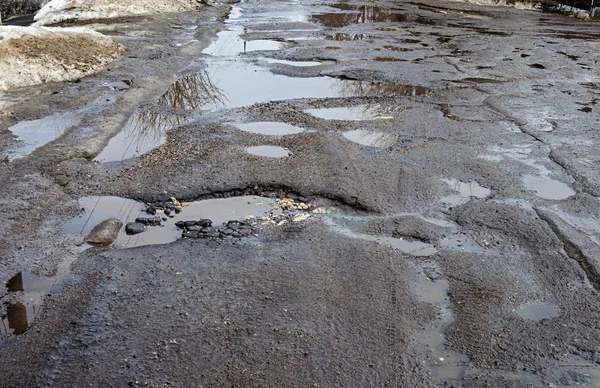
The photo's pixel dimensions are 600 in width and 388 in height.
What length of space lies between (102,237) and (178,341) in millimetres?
1763

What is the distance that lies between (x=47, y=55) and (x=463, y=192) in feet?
27.5

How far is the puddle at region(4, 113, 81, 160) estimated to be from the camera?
736 centimetres

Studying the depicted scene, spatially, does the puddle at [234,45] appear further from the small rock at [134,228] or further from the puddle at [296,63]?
the small rock at [134,228]

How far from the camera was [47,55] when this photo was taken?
11156 millimetres

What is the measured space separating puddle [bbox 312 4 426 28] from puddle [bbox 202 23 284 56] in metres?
3.61

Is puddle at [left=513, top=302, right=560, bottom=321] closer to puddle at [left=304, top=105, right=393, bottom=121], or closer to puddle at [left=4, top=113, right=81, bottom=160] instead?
puddle at [left=304, top=105, right=393, bottom=121]

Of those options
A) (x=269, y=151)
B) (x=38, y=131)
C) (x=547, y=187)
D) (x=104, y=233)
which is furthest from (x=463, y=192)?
(x=38, y=131)

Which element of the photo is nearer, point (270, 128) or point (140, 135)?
point (140, 135)

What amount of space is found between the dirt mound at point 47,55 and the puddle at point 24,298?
6416mm

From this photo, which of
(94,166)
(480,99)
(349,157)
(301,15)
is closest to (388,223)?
(349,157)

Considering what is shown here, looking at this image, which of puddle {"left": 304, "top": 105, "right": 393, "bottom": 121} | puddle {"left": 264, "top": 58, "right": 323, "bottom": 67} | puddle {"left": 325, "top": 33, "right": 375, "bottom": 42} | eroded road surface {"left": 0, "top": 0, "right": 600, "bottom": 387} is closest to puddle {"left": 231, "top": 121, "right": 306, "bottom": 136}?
eroded road surface {"left": 0, "top": 0, "right": 600, "bottom": 387}

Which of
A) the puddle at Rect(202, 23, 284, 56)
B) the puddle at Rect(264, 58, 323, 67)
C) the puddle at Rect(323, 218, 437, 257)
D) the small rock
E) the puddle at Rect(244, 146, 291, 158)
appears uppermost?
the puddle at Rect(202, 23, 284, 56)

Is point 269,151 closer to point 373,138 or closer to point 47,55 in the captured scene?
point 373,138

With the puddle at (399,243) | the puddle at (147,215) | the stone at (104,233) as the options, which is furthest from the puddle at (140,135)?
the puddle at (399,243)
